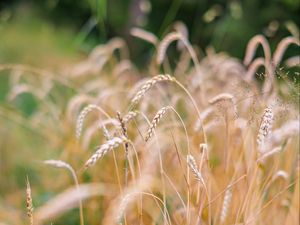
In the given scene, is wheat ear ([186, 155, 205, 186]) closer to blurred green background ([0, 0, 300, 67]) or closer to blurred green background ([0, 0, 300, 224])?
blurred green background ([0, 0, 300, 224])

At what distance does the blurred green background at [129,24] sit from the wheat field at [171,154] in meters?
2.50

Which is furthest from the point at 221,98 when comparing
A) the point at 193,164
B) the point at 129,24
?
the point at 129,24

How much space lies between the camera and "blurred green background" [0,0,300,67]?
5.78 metres

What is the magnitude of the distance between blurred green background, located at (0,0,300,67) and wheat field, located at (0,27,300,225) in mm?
2498

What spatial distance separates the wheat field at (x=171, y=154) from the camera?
1422mm

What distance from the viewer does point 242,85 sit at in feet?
5.00

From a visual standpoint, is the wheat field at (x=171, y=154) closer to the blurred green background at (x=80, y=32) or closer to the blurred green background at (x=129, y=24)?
the blurred green background at (x=80, y=32)

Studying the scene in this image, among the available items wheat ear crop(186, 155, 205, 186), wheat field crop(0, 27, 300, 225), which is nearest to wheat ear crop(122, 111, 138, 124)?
wheat field crop(0, 27, 300, 225)

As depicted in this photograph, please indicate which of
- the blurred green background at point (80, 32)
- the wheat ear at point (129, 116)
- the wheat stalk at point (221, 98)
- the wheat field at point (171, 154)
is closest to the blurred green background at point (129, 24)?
the blurred green background at point (80, 32)

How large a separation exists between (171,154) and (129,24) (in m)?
4.99

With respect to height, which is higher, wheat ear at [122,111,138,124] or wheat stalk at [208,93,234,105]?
wheat stalk at [208,93,234,105]

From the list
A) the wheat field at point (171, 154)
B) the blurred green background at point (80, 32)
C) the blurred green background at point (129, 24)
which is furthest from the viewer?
the blurred green background at point (129, 24)

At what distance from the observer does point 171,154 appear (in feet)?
6.93

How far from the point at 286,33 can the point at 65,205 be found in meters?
5.37
